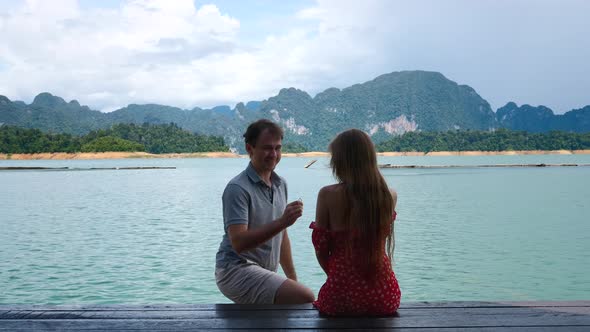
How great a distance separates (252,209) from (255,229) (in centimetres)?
19

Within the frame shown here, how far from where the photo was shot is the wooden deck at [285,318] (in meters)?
2.35

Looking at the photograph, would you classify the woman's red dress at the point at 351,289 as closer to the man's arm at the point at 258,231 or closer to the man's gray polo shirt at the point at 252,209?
the man's arm at the point at 258,231

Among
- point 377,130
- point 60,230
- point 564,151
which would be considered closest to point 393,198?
point 60,230

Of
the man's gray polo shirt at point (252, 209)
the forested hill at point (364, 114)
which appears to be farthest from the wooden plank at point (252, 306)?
the forested hill at point (364, 114)

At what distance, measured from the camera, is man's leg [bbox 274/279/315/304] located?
290 cm

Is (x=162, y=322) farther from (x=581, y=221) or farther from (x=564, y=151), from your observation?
(x=564, y=151)

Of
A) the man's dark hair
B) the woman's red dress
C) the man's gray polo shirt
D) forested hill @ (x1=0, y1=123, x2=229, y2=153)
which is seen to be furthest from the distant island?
the woman's red dress

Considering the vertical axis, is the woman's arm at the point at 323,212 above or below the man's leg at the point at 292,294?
above

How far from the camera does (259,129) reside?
2.93m

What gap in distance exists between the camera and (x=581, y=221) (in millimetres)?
17891

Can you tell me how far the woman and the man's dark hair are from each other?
544mm

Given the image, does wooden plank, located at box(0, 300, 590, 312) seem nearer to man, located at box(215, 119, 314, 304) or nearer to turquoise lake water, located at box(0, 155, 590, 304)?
man, located at box(215, 119, 314, 304)

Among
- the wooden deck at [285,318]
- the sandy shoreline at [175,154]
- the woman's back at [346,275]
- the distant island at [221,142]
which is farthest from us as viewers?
the distant island at [221,142]

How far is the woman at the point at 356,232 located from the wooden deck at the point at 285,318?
81 mm
